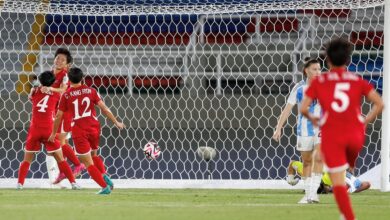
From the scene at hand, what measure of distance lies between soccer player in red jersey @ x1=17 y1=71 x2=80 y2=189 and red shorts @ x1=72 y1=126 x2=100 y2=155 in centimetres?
85

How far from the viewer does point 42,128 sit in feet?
36.8

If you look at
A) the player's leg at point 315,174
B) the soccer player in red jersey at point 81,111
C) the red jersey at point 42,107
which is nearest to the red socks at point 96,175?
the soccer player in red jersey at point 81,111

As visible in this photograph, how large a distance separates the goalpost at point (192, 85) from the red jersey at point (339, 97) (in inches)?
200

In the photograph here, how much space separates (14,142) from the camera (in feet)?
47.1

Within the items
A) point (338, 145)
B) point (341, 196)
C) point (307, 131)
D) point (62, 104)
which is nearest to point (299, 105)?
point (307, 131)

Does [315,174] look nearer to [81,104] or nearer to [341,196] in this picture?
[341,196]

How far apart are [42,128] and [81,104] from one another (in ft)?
3.65

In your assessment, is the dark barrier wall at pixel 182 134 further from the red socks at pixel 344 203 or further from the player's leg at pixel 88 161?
the red socks at pixel 344 203

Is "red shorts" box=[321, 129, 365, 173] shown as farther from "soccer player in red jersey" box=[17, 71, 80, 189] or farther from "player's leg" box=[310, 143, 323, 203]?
"soccer player in red jersey" box=[17, 71, 80, 189]

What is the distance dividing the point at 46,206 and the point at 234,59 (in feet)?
21.9

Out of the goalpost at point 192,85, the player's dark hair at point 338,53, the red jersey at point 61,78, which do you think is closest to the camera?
the player's dark hair at point 338,53

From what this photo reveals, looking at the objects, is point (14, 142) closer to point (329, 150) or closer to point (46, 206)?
point (46, 206)

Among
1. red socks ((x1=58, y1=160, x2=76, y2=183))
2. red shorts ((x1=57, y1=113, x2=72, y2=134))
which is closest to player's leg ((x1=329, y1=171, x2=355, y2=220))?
red socks ((x1=58, y1=160, x2=76, y2=183))

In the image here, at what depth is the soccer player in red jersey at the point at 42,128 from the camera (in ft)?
36.5
